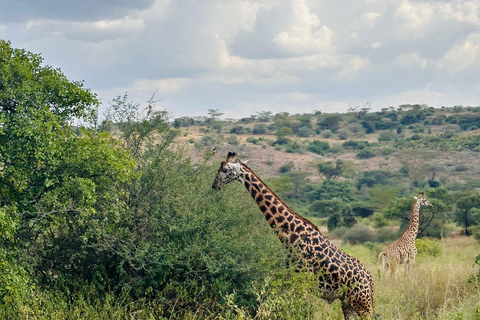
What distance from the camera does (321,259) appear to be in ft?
23.8

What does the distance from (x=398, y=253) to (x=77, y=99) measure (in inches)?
288

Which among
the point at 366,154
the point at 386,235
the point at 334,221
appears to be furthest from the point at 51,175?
the point at 366,154

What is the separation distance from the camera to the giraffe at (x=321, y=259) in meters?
7.22

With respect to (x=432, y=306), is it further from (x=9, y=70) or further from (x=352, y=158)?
(x=352, y=158)

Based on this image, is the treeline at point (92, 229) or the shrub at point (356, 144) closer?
the treeline at point (92, 229)

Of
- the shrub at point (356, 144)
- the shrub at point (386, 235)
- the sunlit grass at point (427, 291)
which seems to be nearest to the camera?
the sunlit grass at point (427, 291)

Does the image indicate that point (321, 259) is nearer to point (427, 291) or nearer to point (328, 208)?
point (427, 291)

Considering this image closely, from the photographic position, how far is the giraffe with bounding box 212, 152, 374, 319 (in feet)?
23.7

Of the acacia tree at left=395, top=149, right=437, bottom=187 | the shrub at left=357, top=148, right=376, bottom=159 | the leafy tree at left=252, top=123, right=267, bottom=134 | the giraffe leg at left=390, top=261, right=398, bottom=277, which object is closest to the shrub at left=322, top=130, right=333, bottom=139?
the leafy tree at left=252, top=123, right=267, bottom=134

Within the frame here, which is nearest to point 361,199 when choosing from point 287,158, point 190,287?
point 287,158

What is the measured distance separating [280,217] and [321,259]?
823mm

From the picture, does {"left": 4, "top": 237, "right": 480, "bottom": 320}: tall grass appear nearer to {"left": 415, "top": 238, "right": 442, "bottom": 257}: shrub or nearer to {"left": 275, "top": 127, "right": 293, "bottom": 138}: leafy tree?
{"left": 415, "top": 238, "right": 442, "bottom": 257}: shrub

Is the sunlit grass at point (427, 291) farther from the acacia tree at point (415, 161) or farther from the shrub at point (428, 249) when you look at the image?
the acacia tree at point (415, 161)

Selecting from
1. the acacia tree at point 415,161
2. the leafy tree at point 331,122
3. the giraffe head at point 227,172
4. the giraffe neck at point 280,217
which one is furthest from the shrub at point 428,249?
the leafy tree at point 331,122
